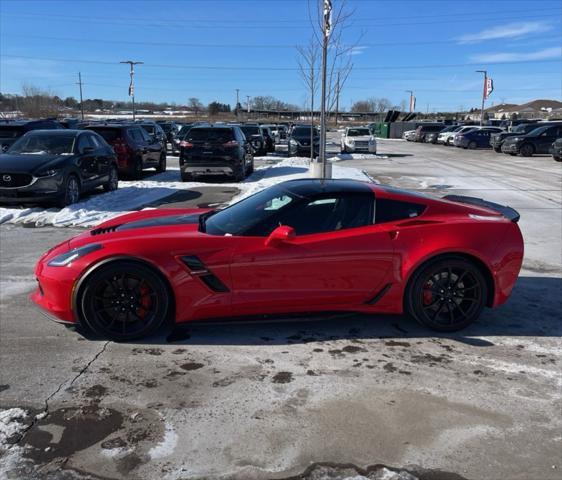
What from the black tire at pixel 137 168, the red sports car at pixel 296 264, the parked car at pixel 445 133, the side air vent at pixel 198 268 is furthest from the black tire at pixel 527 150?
the side air vent at pixel 198 268

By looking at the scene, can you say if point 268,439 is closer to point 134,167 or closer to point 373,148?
point 134,167

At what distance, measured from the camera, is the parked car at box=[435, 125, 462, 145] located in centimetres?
4335

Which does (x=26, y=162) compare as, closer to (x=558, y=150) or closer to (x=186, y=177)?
(x=186, y=177)

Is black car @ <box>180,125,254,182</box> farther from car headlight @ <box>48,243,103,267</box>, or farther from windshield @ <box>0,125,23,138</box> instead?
car headlight @ <box>48,243,103,267</box>

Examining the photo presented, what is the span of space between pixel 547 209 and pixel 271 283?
9.26 metres

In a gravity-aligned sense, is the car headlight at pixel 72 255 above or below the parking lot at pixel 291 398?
A: above

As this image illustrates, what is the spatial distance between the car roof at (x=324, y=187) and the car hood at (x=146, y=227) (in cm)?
95

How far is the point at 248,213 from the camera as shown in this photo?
468cm

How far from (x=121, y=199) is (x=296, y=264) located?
8.69m

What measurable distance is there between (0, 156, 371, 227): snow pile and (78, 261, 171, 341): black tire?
18.0 ft

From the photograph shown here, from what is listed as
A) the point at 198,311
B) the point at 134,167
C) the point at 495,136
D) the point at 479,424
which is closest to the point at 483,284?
the point at 479,424

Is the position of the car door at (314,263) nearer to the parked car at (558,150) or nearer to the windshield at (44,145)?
the windshield at (44,145)

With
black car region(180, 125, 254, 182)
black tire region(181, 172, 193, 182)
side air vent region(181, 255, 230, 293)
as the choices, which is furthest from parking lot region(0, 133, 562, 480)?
black tire region(181, 172, 193, 182)

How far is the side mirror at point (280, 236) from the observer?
412 cm
